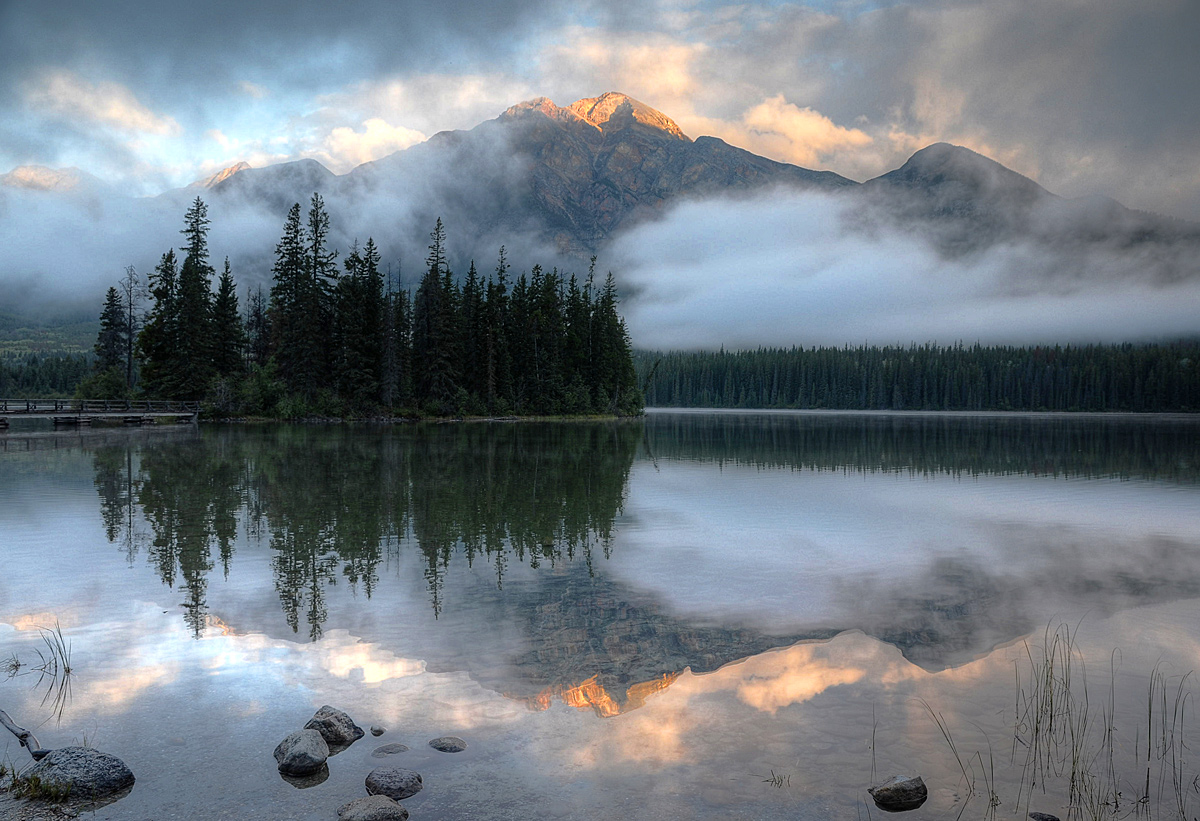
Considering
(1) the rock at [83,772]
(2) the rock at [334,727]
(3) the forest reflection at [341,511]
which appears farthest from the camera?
(3) the forest reflection at [341,511]

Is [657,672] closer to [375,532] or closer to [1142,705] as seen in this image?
[1142,705]

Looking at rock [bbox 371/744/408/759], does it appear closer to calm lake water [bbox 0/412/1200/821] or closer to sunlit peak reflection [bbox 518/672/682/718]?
calm lake water [bbox 0/412/1200/821]

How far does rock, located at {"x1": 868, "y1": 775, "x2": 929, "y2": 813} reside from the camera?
6980mm

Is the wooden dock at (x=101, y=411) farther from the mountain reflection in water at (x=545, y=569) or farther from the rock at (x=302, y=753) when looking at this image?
the rock at (x=302, y=753)

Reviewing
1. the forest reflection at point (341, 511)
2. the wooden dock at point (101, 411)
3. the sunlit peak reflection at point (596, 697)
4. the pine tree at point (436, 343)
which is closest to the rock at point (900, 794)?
the sunlit peak reflection at point (596, 697)

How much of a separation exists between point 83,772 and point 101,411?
81.4 meters

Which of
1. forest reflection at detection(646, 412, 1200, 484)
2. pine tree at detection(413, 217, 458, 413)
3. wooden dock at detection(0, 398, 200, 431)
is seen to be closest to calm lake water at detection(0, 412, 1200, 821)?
forest reflection at detection(646, 412, 1200, 484)

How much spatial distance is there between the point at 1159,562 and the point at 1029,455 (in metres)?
38.1

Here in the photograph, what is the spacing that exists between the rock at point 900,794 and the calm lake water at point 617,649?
0.50 ft

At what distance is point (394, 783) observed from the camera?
7.05 meters

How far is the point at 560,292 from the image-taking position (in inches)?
5025

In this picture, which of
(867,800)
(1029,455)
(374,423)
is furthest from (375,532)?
(374,423)

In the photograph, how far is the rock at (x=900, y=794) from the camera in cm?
698

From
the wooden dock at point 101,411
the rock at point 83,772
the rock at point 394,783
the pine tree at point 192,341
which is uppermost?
the pine tree at point 192,341
